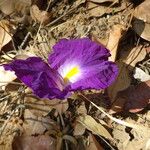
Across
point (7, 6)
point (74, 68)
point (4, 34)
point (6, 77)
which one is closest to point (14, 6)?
point (7, 6)

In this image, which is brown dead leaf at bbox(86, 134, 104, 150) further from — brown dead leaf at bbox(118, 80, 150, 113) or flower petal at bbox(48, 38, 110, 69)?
flower petal at bbox(48, 38, 110, 69)

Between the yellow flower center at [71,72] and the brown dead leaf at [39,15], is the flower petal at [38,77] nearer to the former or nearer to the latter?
the yellow flower center at [71,72]

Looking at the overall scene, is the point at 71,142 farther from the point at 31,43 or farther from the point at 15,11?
the point at 15,11

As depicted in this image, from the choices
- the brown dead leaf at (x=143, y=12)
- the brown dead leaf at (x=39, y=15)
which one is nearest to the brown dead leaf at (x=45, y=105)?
the brown dead leaf at (x=39, y=15)

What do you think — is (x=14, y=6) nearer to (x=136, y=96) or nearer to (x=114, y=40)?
(x=114, y=40)

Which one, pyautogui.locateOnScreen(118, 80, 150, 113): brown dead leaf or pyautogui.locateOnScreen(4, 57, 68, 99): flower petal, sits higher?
pyautogui.locateOnScreen(4, 57, 68, 99): flower petal

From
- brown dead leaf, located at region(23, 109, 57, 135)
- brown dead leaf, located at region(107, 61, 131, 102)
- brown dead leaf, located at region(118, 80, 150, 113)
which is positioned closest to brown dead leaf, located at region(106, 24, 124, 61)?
A: brown dead leaf, located at region(107, 61, 131, 102)
